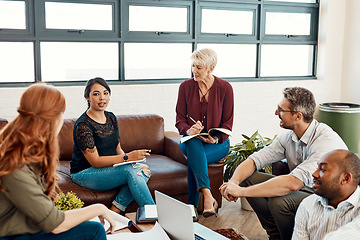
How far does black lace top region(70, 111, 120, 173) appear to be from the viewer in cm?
327

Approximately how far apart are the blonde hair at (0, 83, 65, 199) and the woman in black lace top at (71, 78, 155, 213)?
1.46 meters

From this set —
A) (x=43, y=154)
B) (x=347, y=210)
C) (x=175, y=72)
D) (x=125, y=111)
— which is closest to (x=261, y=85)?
(x=175, y=72)

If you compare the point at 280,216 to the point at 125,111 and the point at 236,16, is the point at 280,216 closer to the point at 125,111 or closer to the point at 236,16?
the point at 125,111

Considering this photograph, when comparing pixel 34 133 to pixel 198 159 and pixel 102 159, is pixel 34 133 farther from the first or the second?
pixel 198 159

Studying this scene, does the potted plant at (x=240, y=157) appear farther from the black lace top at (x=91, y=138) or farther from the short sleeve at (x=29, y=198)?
the short sleeve at (x=29, y=198)

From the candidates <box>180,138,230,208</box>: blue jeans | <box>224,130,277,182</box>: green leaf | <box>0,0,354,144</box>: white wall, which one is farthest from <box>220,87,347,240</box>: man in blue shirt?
<box>0,0,354,144</box>: white wall

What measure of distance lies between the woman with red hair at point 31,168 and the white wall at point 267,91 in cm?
264

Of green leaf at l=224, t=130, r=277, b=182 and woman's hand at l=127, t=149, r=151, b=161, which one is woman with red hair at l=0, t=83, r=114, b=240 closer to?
woman's hand at l=127, t=149, r=151, b=161

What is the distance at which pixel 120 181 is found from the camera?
335cm

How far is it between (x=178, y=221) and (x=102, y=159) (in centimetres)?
118

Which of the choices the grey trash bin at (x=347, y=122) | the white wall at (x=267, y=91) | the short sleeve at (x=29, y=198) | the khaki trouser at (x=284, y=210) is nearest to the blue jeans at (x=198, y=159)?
the khaki trouser at (x=284, y=210)

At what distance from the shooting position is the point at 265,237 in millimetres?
3465

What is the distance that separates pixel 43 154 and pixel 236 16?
392 cm

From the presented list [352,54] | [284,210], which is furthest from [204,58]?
[352,54]
